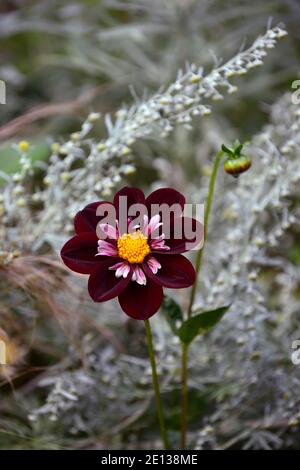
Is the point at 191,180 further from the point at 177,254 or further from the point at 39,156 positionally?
the point at 177,254

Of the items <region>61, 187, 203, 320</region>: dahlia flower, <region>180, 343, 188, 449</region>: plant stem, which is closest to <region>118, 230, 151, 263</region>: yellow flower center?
<region>61, 187, 203, 320</region>: dahlia flower

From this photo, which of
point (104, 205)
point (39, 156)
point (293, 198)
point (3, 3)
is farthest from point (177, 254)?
point (3, 3)

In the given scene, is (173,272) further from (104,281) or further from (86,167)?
(86,167)

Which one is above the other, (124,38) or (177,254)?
(124,38)

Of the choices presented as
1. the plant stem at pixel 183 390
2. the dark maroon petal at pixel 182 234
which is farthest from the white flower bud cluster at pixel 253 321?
the dark maroon petal at pixel 182 234

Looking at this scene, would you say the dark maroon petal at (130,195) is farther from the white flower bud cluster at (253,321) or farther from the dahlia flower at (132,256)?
the white flower bud cluster at (253,321)

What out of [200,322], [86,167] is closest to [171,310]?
[200,322]
